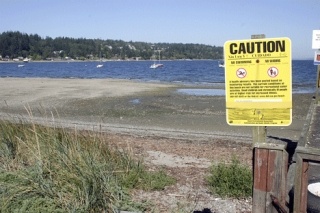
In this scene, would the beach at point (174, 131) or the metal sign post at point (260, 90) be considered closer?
the metal sign post at point (260, 90)

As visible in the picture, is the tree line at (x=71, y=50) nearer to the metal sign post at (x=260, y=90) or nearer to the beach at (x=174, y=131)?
the beach at (x=174, y=131)

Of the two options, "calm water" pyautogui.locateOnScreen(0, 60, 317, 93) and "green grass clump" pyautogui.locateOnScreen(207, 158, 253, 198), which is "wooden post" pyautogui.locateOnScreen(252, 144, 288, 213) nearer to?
"green grass clump" pyautogui.locateOnScreen(207, 158, 253, 198)

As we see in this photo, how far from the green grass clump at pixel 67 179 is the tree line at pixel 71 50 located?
557ft

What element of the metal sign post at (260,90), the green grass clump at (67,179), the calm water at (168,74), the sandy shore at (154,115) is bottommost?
the calm water at (168,74)

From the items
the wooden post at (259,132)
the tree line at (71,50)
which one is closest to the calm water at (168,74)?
the wooden post at (259,132)

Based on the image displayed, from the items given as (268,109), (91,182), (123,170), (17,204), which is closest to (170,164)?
(123,170)

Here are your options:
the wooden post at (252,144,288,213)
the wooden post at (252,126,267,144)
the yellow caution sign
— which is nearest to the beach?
the wooden post at (252,126,267,144)

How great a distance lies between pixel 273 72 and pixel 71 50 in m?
191

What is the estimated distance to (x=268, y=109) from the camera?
305 cm

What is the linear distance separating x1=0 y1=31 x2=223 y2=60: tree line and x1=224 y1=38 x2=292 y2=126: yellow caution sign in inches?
6779

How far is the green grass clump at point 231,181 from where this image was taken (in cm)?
569

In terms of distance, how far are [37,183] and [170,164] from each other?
11.3 feet

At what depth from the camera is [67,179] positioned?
16.1 feet

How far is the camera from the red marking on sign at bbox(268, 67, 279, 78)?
296 cm
